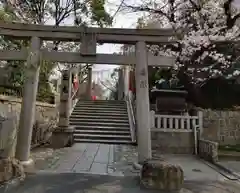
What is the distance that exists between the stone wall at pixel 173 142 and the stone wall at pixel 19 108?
4.73 meters

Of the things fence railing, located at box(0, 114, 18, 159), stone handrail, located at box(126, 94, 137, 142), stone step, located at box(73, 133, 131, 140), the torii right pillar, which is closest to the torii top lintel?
the torii right pillar

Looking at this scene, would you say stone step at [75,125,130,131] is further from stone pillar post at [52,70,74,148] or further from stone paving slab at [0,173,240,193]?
stone paving slab at [0,173,240,193]

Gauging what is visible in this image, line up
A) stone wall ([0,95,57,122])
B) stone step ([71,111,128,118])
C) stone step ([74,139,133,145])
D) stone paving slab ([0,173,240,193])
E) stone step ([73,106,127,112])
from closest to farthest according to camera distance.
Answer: stone paving slab ([0,173,240,193]) → stone wall ([0,95,57,122]) → stone step ([74,139,133,145]) → stone step ([71,111,128,118]) → stone step ([73,106,127,112])

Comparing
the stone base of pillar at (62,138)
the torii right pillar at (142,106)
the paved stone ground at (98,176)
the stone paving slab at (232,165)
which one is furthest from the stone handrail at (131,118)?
the torii right pillar at (142,106)

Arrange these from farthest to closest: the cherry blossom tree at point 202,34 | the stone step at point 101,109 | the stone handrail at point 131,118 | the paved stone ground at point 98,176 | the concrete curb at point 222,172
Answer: the stone step at point 101,109, the stone handrail at point 131,118, the cherry blossom tree at point 202,34, the concrete curb at point 222,172, the paved stone ground at point 98,176

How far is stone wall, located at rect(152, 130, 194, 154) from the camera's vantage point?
11.0m

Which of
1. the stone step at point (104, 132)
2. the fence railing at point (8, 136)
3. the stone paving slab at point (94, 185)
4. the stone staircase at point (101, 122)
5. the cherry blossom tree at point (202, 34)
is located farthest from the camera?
the stone step at point (104, 132)

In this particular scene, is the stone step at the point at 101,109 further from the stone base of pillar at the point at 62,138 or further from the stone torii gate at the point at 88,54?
the stone torii gate at the point at 88,54

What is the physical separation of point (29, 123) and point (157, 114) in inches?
227

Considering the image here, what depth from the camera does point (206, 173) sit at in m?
7.43

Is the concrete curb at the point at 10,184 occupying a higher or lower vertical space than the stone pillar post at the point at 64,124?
lower

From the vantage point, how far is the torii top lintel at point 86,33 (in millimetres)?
7199

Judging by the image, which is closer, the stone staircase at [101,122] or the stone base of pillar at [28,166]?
the stone base of pillar at [28,166]

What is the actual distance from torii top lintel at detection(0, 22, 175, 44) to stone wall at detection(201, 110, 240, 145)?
16.9 ft
